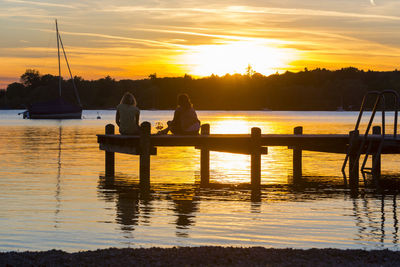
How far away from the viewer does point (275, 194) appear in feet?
60.3

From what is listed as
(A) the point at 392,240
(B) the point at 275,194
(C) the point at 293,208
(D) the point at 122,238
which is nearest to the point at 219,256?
(D) the point at 122,238

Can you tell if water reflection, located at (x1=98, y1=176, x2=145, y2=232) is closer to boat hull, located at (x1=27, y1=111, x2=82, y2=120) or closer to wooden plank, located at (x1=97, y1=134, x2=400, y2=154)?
wooden plank, located at (x1=97, y1=134, x2=400, y2=154)

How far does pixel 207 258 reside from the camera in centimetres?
877

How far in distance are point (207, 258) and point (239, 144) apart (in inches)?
441

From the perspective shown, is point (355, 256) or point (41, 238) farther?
point (41, 238)

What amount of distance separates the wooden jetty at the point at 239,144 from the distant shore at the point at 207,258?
9.59 m

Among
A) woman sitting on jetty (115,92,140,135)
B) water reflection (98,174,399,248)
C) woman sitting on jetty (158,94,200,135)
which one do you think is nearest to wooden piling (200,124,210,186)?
water reflection (98,174,399,248)

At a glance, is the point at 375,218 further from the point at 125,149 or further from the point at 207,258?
the point at 125,149

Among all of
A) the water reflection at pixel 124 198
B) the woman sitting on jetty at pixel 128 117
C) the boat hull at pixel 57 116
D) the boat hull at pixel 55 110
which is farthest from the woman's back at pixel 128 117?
the boat hull at pixel 57 116

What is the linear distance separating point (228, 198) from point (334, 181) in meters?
6.08

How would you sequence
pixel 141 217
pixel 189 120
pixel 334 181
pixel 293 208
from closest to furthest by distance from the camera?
pixel 141 217 → pixel 293 208 → pixel 189 120 → pixel 334 181

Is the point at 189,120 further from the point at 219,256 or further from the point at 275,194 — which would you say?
the point at 219,256

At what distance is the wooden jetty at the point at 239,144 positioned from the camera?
1872cm

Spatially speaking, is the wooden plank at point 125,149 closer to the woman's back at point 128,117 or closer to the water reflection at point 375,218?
the woman's back at point 128,117
